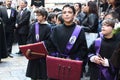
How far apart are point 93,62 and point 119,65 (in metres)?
0.96

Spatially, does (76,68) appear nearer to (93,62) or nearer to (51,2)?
(93,62)

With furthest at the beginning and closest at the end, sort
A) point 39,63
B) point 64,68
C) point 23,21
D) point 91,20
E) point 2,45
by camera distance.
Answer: point 23,21, point 2,45, point 91,20, point 39,63, point 64,68

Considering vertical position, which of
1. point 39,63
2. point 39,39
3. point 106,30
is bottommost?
point 39,63

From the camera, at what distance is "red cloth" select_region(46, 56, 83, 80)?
518 cm

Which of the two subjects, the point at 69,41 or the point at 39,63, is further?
the point at 39,63

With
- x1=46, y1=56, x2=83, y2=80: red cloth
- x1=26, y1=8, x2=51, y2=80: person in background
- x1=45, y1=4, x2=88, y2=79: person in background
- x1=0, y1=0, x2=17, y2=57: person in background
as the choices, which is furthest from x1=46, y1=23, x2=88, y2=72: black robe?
x1=0, y1=0, x2=17, y2=57: person in background

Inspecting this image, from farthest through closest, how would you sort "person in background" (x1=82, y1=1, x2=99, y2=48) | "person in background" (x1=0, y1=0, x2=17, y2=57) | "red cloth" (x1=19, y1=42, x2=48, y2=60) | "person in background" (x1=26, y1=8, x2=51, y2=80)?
"person in background" (x1=0, y1=0, x2=17, y2=57) < "person in background" (x1=82, y1=1, x2=99, y2=48) < "person in background" (x1=26, y1=8, x2=51, y2=80) < "red cloth" (x1=19, y1=42, x2=48, y2=60)

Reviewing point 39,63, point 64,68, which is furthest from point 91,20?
point 64,68

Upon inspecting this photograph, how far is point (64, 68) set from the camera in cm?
525

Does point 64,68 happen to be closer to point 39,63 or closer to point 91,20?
point 39,63

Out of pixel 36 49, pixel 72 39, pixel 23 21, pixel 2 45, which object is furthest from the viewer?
pixel 23 21

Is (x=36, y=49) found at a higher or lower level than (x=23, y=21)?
higher

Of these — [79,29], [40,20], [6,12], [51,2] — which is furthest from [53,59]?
[51,2]

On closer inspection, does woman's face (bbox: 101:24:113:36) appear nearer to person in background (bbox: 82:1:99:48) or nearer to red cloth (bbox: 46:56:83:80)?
red cloth (bbox: 46:56:83:80)
